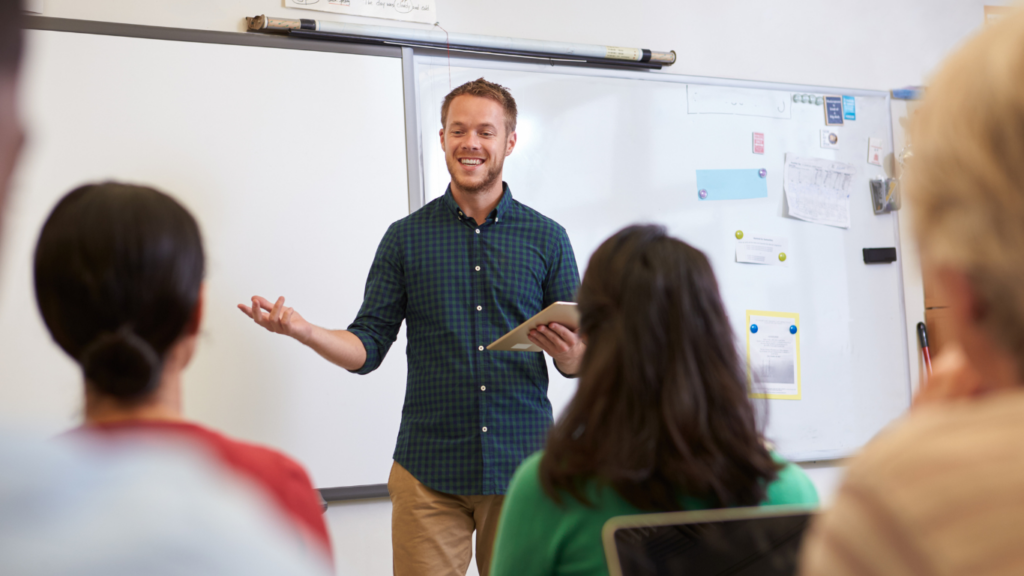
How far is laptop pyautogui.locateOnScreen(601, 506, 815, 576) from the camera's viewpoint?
2.35 feet

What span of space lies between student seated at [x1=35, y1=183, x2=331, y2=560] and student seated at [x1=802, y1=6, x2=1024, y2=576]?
459mm

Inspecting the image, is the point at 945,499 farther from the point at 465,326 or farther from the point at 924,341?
the point at 924,341

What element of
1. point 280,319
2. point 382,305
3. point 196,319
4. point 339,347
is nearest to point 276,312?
point 280,319

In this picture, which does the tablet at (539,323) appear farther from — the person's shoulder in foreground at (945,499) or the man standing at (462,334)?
the person's shoulder in foreground at (945,499)

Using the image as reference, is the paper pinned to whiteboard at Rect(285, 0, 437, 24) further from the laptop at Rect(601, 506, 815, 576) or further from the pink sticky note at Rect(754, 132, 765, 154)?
the laptop at Rect(601, 506, 815, 576)

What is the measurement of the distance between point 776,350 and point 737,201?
0.60 meters

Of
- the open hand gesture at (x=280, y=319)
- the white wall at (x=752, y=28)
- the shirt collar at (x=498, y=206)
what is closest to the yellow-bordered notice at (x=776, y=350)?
the white wall at (x=752, y=28)

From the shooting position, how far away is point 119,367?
2.34 feet

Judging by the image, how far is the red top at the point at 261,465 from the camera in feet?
2.18

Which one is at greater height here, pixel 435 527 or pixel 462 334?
pixel 462 334

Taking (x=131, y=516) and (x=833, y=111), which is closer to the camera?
(x=131, y=516)

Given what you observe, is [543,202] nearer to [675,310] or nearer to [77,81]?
[77,81]

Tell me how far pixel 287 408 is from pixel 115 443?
1.85 metres

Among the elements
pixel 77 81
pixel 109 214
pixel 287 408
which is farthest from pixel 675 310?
pixel 77 81
